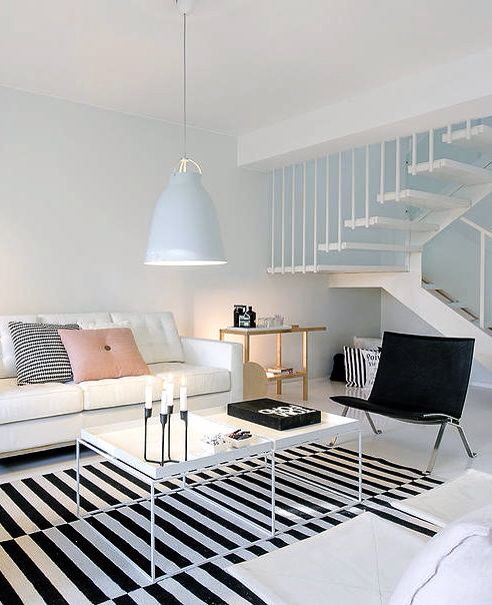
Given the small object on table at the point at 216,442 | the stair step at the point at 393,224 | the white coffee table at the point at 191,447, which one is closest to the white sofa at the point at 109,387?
the white coffee table at the point at 191,447

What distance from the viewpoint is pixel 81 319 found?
406 centimetres

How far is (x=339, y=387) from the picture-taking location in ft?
18.9

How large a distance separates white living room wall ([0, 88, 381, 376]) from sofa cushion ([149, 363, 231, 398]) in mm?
1012

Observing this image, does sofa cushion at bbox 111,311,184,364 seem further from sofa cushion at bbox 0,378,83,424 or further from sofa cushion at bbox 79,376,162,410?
sofa cushion at bbox 0,378,83,424

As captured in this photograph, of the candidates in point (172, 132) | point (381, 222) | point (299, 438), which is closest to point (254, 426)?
point (299, 438)

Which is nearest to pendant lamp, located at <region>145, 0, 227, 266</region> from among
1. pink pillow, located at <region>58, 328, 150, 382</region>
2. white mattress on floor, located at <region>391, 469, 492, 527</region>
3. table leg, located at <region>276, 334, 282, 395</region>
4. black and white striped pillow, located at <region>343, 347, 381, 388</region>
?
pink pillow, located at <region>58, 328, 150, 382</region>

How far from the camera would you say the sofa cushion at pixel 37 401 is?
2.99m

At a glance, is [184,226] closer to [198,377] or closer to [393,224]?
[198,377]

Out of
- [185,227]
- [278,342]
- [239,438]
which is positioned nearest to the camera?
[239,438]

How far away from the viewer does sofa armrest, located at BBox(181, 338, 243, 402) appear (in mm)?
4027

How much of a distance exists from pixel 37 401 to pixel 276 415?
54.4 inches

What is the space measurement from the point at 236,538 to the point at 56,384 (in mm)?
1573

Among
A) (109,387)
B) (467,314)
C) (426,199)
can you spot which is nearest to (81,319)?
(109,387)

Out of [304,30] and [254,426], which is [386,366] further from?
[304,30]
